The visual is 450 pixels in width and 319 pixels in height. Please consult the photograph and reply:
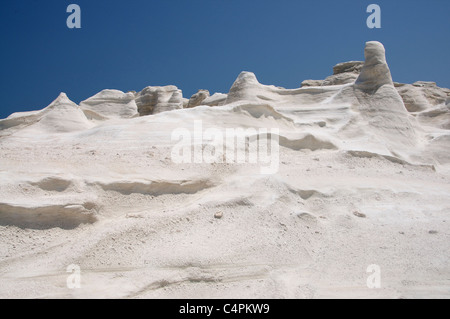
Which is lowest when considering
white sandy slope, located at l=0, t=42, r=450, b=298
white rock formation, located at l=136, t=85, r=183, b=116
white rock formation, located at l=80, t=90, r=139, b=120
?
white sandy slope, located at l=0, t=42, r=450, b=298

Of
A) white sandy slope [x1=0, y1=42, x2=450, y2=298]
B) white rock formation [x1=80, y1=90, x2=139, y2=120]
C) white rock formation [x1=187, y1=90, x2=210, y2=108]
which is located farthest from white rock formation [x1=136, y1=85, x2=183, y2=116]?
white sandy slope [x1=0, y1=42, x2=450, y2=298]

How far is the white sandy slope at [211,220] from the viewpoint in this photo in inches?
111

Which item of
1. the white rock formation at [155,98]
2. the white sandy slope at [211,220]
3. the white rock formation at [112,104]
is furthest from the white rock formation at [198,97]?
the white sandy slope at [211,220]

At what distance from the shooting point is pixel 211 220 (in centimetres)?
370

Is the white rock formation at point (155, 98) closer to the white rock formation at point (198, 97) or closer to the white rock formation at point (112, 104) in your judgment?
the white rock formation at point (198, 97)

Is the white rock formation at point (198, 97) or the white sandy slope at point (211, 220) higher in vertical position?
the white rock formation at point (198, 97)

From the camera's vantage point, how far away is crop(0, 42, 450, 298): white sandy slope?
281 cm

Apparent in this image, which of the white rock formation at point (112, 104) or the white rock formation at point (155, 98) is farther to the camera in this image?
the white rock formation at point (155, 98)

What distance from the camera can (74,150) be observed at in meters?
4.71

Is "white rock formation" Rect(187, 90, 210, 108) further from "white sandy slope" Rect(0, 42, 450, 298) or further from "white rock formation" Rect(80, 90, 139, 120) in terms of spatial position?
"white sandy slope" Rect(0, 42, 450, 298)

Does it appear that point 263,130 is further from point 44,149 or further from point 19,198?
point 19,198

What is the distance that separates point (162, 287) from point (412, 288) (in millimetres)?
1958

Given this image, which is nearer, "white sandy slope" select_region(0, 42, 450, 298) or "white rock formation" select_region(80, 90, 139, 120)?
"white sandy slope" select_region(0, 42, 450, 298)
